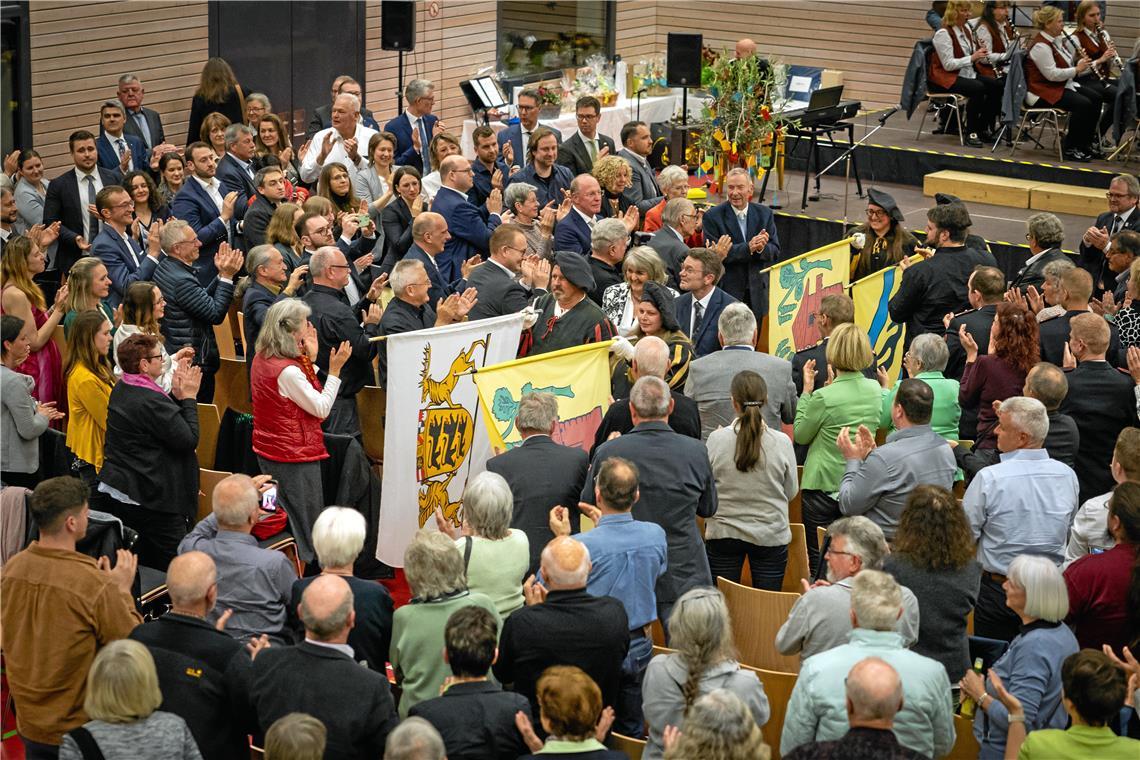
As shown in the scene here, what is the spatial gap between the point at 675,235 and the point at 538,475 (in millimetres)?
3755

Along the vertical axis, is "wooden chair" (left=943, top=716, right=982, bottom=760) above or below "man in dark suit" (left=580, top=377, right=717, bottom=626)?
below

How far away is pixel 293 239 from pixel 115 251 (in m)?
1.18

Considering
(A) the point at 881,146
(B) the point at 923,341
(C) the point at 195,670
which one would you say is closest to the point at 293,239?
(B) the point at 923,341

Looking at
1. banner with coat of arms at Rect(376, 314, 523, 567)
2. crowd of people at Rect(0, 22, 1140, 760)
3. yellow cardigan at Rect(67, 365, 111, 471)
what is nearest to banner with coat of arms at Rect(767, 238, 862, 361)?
crowd of people at Rect(0, 22, 1140, 760)

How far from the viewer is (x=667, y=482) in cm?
567

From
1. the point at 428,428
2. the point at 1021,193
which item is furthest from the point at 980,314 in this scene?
the point at 1021,193

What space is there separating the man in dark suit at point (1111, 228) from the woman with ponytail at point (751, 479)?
4.57 m

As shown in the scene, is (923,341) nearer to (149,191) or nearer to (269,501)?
(269,501)

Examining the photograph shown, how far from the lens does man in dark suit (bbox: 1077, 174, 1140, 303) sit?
9664 mm

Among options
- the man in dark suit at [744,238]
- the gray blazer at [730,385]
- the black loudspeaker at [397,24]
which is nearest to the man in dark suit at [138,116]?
the black loudspeaker at [397,24]

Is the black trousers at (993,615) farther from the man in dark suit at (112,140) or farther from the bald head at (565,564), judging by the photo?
the man in dark suit at (112,140)

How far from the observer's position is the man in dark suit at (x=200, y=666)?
4.48 m

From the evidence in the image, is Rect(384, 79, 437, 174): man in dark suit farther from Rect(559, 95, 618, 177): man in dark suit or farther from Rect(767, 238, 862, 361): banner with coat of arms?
Rect(767, 238, 862, 361): banner with coat of arms

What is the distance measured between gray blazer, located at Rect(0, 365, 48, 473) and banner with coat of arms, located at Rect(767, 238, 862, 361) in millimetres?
4262
